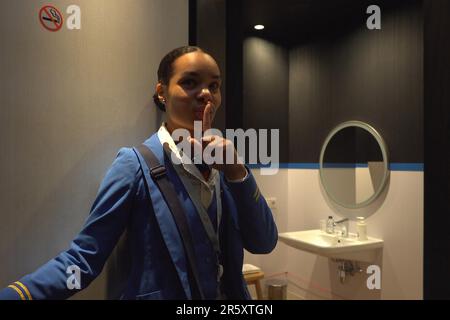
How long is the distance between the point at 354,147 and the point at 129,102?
1.95 m

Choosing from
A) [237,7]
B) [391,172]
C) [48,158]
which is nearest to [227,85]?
[237,7]

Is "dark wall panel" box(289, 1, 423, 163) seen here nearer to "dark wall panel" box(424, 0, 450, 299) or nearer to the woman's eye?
"dark wall panel" box(424, 0, 450, 299)

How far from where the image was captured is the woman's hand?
578 millimetres

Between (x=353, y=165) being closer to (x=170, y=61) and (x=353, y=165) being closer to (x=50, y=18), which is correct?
(x=170, y=61)

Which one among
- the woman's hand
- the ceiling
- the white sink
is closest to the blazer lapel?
the woman's hand

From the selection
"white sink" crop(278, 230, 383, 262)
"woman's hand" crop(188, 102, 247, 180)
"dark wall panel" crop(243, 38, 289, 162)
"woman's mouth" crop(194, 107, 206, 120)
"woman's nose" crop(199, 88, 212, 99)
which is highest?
"dark wall panel" crop(243, 38, 289, 162)

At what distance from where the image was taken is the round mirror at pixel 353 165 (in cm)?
218

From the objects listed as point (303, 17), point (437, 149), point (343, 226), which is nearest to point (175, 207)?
point (437, 149)

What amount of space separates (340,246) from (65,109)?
1.84 m

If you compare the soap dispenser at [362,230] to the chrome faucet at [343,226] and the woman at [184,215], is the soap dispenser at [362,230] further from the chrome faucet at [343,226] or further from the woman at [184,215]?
the woman at [184,215]

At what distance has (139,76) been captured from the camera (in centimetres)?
78
